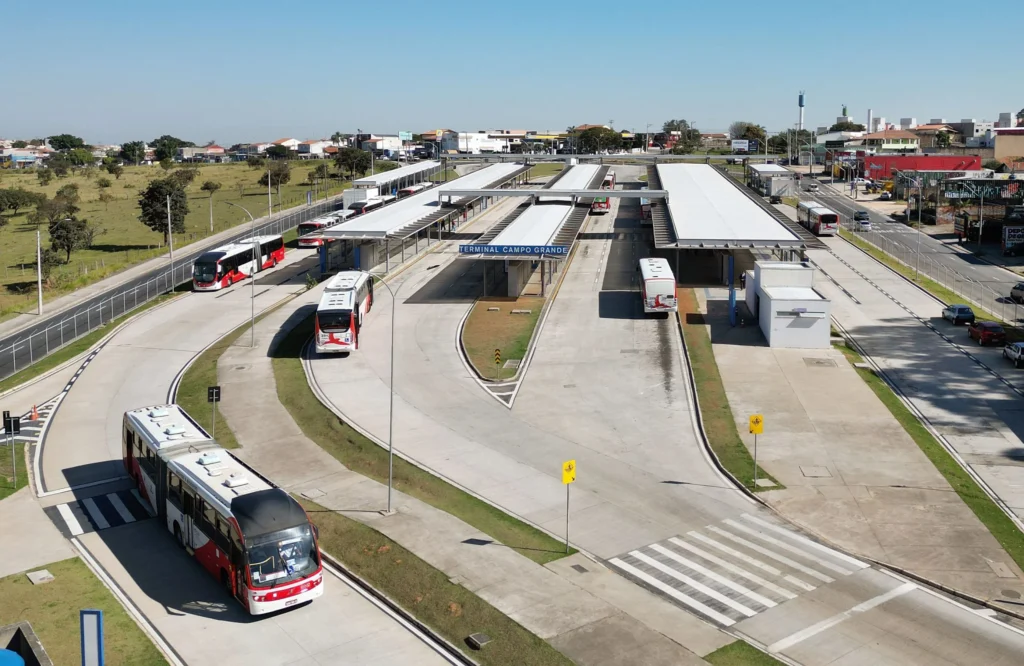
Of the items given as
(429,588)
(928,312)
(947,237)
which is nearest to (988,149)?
(947,237)

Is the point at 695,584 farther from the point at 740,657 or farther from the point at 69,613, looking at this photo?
the point at 69,613

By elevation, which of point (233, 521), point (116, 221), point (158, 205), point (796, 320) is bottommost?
point (233, 521)

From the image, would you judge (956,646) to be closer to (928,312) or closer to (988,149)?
(928,312)

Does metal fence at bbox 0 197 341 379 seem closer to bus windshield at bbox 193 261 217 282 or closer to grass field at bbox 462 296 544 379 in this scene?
bus windshield at bbox 193 261 217 282

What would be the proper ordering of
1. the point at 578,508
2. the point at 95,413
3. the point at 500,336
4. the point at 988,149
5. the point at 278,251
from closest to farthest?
the point at 578,508 < the point at 95,413 < the point at 500,336 < the point at 278,251 < the point at 988,149

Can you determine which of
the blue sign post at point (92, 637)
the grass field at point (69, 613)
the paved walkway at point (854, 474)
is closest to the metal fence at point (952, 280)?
the paved walkway at point (854, 474)

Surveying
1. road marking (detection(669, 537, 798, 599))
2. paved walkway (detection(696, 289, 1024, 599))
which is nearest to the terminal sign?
paved walkway (detection(696, 289, 1024, 599))

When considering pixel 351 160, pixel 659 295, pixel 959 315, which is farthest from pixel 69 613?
pixel 351 160
